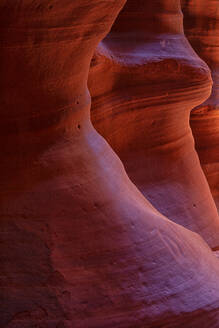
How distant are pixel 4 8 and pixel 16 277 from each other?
2.96ft

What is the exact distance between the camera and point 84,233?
2326mm

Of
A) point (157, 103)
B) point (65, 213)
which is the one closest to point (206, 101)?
point (157, 103)

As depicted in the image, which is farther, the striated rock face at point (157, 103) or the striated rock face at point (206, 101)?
the striated rock face at point (206, 101)

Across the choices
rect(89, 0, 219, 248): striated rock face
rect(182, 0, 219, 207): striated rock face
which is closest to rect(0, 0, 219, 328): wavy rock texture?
rect(89, 0, 219, 248): striated rock face

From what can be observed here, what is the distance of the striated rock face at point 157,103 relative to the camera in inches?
157

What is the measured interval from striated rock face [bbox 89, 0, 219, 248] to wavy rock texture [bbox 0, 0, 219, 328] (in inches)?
56.5

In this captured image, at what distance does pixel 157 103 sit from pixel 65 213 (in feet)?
6.43

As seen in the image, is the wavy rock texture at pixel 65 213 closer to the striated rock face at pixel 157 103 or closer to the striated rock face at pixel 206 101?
the striated rock face at pixel 157 103

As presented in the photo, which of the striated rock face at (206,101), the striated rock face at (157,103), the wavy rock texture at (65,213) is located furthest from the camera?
the striated rock face at (206,101)

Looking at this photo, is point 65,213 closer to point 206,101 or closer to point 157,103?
point 157,103

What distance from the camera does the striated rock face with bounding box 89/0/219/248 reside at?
3990 mm

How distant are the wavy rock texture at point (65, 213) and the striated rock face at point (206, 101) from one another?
12.4ft

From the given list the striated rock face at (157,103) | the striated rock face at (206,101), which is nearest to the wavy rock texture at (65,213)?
the striated rock face at (157,103)

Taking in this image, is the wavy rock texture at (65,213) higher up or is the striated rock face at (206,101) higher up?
the wavy rock texture at (65,213)
